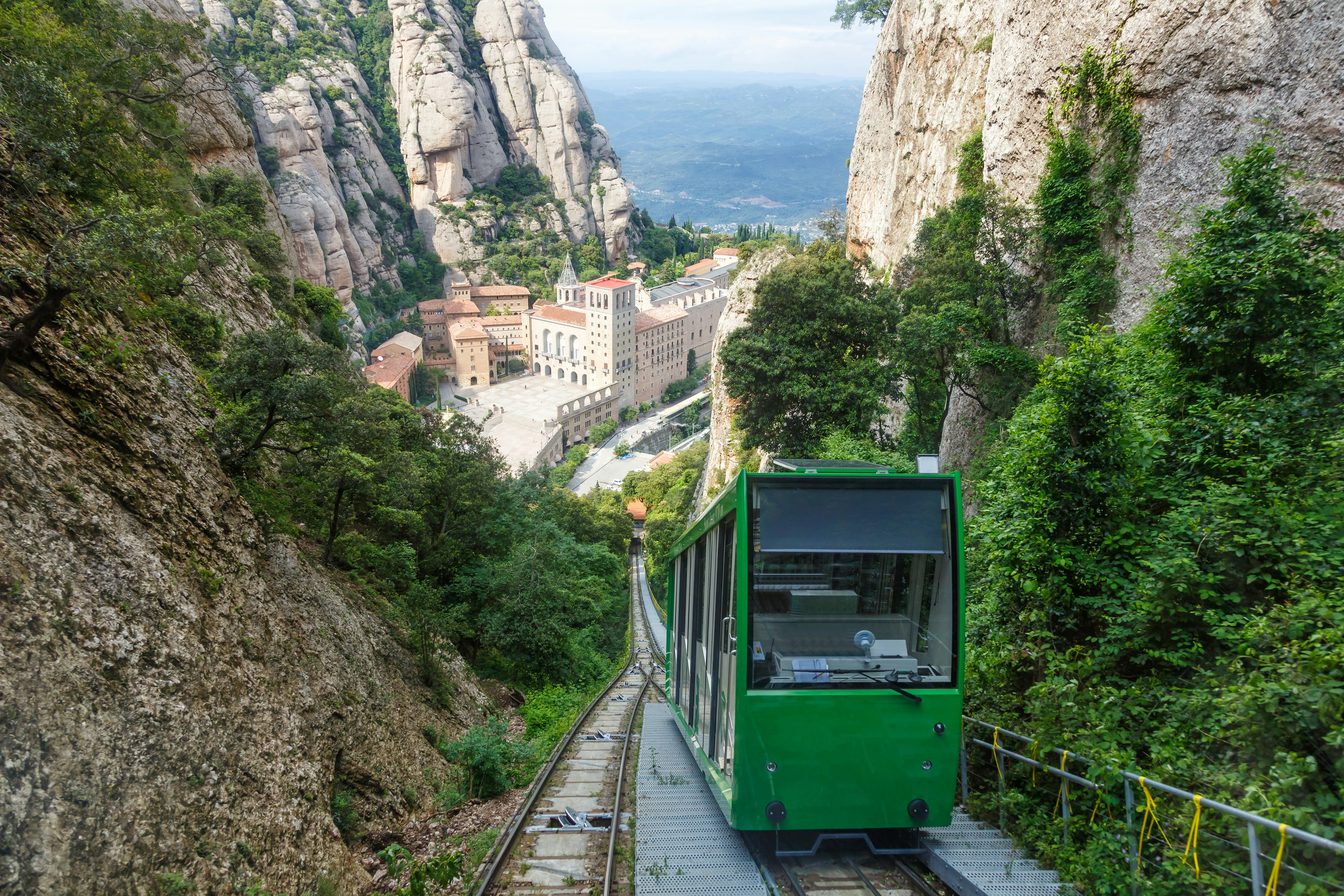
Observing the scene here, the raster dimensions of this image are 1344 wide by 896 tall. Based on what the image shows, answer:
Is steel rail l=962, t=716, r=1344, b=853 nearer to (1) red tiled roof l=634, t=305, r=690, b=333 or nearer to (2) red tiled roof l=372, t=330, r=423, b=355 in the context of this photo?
(2) red tiled roof l=372, t=330, r=423, b=355

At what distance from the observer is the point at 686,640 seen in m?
8.52

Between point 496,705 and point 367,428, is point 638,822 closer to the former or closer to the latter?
point 367,428

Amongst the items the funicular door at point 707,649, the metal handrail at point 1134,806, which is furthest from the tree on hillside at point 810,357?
the metal handrail at point 1134,806

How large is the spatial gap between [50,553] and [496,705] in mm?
11157

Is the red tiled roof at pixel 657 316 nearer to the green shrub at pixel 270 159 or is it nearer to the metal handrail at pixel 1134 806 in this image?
the green shrub at pixel 270 159

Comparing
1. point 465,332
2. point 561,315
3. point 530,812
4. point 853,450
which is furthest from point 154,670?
point 561,315

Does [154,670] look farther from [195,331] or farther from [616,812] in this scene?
[195,331]

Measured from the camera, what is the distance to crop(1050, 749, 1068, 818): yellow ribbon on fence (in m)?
5.05

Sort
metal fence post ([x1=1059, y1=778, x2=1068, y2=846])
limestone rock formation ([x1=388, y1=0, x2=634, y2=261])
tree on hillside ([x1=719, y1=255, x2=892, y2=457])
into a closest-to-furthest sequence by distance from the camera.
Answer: metal fence post ([x1=1059, y1=778, x2=1068, y2=846])
tree on hillside ([x1=719, y1=255, x2=892, y2=457])
limestone rock formation ([x1=388, y1=0, x2=634, y2=261])

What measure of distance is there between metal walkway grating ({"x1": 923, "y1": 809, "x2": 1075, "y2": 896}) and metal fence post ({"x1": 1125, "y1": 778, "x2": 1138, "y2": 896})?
484mm

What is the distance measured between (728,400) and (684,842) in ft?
94.6

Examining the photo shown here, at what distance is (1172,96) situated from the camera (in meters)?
12.5

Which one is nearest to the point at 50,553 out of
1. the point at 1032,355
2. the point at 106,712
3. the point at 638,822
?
the point at 106,712

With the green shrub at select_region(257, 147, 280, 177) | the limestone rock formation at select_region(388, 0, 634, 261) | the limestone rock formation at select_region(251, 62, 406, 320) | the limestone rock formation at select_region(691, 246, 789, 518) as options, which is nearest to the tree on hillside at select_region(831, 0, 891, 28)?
the limestone rock formation at select_region(691, 246, 789, 518)
